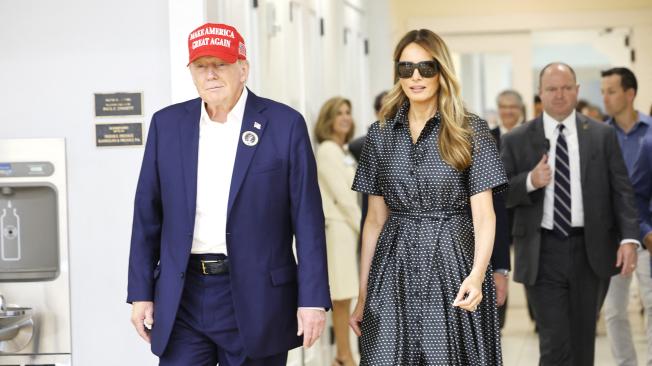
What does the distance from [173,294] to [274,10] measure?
2843mm

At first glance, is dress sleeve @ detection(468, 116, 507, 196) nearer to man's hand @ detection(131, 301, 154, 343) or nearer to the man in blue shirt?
man's hand @ detection(131, 301, 154, 343)

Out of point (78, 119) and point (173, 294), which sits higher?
point (78, 119)

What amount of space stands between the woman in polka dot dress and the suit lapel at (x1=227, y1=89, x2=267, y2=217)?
1.47 ft

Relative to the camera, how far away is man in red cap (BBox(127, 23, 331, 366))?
3.44 metres

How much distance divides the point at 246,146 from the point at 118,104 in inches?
52.8

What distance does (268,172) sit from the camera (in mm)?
3488

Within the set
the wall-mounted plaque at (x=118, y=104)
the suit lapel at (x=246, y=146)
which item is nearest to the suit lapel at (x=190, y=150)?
the suit lapel at (x=246, y=146)

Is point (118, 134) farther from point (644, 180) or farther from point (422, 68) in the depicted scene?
point (644, 180)

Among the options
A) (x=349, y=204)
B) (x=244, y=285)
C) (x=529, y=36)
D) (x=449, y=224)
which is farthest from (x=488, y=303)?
(x=529, y=36)

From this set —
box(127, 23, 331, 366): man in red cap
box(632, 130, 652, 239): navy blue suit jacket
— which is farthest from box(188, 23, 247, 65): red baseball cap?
box(632, 130, 652, 239): navy blue suit jacket

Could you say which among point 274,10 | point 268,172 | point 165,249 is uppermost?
point 274,10

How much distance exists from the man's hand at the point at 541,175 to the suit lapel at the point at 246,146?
1886 millimetres

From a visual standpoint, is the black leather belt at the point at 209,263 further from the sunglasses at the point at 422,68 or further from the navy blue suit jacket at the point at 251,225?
the sunglasses at the point at 422,68

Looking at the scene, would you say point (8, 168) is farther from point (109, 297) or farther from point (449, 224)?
point (449, 224)
